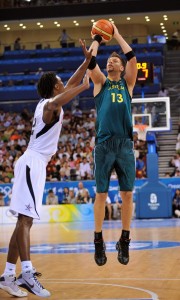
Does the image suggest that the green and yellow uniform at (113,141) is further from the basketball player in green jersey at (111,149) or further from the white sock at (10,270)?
the white sock at (10,270)

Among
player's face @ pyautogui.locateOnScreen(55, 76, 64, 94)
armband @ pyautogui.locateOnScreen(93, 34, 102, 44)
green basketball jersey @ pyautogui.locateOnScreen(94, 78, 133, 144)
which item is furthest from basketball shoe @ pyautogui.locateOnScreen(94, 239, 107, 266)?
armband @ pyautogui.locateOnScreen(93, 34, 102, 44)

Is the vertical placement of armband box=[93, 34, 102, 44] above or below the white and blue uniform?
above

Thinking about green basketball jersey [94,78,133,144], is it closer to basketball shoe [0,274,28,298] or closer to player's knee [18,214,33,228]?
player's knee [18,214,33,228]

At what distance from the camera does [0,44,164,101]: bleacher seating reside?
32812 mm

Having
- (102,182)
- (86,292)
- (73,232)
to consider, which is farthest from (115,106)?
(73,232)

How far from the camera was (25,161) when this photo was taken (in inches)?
298

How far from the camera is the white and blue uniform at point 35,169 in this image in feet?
24.4

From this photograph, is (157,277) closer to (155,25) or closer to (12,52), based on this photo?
(12,52)

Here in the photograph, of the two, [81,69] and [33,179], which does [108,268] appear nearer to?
[33,179]

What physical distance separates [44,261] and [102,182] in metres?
3.21

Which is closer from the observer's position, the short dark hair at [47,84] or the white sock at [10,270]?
the white sock at [10,270]

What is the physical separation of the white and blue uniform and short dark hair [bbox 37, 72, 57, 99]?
4.9 inches

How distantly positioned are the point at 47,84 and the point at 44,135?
0.57m

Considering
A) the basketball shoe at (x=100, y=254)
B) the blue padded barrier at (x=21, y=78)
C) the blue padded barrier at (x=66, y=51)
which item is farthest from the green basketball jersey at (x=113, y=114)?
the blue padded barrier at (x=66, y=51)
